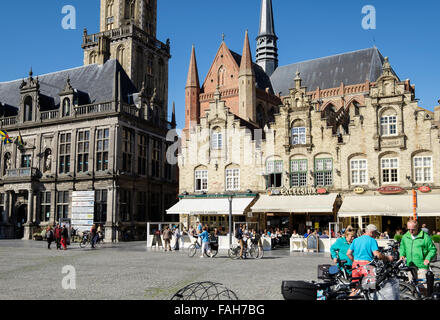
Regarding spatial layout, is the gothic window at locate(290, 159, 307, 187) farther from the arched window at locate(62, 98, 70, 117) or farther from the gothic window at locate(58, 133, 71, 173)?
the arched window at locate(62, 98, 70, 117)

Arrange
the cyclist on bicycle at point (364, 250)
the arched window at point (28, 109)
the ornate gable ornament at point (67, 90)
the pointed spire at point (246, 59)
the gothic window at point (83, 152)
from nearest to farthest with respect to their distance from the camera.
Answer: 1. the cyclist on bicycle at point (364, 250)
2. the gothic window at point (83, 152)
3. the ornate gable ornament at point (67, 90)
4. the arched window at point (28, 109)
5. the pointed spire at point (246, 59)

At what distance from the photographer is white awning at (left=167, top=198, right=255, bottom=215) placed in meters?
31.9

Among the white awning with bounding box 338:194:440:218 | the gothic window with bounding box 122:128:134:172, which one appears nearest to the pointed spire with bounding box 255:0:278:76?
the gothic window with bounding box 122:128:134:172

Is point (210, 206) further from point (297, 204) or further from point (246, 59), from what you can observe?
point (246, 59)

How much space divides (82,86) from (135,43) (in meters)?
18.2

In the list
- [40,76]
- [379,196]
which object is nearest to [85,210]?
[40,76]

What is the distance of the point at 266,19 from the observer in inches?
2844

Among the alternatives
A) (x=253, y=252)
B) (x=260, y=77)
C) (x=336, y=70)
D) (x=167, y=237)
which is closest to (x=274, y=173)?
(x=167, y=237)

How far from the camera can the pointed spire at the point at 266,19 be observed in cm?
7200

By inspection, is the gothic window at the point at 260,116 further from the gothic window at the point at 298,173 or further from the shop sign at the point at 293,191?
the shop sign at the point at 293,191

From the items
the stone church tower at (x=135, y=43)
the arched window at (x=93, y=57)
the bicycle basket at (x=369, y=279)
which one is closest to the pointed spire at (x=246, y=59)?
the stone church tower at (x=135, y=43)

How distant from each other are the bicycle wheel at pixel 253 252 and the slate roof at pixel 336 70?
37208 millimetres
